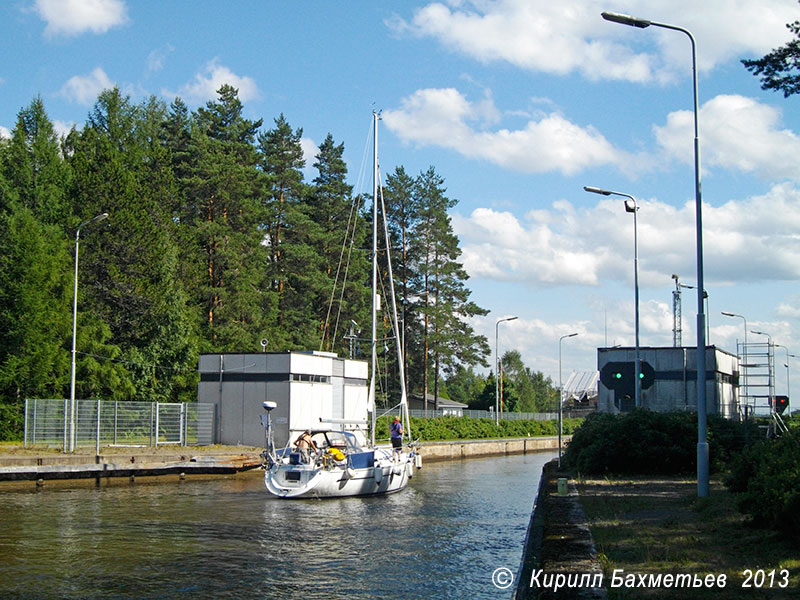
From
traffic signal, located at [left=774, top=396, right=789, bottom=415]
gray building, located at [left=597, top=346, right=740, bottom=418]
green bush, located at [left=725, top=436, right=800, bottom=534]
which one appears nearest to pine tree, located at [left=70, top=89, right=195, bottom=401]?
gray building, located at [left=597, top=346, right=740, bottom=418]

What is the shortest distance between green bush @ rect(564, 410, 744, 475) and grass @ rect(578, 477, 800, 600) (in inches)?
287

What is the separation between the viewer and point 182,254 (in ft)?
202

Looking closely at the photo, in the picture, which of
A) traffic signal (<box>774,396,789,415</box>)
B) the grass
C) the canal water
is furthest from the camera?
traffic signal (<box>774,396,789,415</box>)

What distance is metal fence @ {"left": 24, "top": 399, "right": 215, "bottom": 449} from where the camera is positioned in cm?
3794

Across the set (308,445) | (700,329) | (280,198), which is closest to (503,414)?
(280,198)

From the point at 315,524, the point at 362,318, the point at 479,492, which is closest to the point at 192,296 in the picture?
the point at 362,318

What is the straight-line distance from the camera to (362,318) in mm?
75375

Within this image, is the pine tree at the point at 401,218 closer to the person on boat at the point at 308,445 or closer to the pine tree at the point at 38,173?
the pine tree at the point at 38,173

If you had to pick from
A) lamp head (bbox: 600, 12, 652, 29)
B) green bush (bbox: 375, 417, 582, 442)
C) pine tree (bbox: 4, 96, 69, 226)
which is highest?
pine tree (bbox: 4, 96, 69, 226)

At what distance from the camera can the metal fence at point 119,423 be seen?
1494 inches

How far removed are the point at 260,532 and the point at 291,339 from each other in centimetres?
4946

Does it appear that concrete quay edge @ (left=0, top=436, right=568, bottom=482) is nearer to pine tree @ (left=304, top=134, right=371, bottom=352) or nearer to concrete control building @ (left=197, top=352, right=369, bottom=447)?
concrete control building @ (left=197, top=352, right=369, bottom=447)

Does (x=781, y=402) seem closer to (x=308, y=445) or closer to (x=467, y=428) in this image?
(x=308, y=445)

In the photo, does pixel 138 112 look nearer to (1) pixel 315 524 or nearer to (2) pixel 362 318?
(2) pixel 362 318
